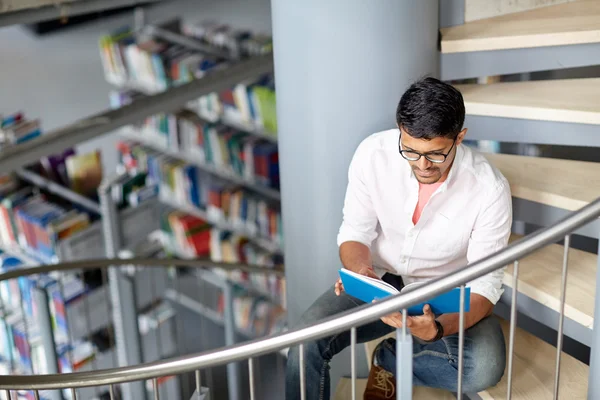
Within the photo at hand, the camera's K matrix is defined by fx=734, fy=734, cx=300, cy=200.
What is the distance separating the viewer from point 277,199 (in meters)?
4.69

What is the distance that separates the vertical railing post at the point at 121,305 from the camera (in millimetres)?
3361

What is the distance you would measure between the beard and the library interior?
0.12 m

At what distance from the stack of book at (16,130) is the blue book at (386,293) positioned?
2.91m

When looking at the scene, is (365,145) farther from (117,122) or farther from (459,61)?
(117,122)

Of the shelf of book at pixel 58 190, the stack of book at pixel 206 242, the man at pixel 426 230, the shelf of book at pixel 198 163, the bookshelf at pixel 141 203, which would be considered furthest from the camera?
the stack of book at pixel 206 242

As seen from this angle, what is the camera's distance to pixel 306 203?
8.20ft

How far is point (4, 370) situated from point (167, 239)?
1.40m

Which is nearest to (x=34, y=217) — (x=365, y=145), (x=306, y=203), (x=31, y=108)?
(x=306, y=203)

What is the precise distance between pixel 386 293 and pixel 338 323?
17 centimetres

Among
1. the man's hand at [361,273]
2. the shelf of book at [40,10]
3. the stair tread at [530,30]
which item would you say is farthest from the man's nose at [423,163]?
the shelf of book at [40,10]

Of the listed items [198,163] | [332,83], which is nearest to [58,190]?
[198,163]

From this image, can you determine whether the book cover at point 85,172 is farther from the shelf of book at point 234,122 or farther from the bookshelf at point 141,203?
the shelf of book at point 234,122

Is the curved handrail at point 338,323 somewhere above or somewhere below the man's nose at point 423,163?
below

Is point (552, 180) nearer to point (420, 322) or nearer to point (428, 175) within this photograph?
point (428, 175)
